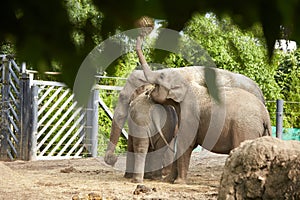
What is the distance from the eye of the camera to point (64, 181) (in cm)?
730

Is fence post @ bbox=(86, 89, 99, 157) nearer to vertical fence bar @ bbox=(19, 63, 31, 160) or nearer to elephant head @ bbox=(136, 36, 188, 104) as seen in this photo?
vertical fence bar @ bbox=(19, 63, 31, 160)

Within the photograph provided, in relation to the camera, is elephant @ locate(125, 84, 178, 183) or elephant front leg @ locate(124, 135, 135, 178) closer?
elephant @ locate(125, 84, 178, 183)

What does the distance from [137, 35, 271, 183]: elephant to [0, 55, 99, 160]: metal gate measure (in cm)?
305

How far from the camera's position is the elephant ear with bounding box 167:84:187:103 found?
7488 mm

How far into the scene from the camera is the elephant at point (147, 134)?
7.57m

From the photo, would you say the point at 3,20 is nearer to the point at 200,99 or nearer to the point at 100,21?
the point at 100,21

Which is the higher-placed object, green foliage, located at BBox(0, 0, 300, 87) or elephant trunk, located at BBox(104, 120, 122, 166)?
green foliage, located at BBox(0, 0, 300, 87)

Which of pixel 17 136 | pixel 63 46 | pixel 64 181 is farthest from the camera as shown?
pixel 17 136

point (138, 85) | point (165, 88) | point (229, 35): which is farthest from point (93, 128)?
point (229, 35)

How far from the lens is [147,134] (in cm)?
760

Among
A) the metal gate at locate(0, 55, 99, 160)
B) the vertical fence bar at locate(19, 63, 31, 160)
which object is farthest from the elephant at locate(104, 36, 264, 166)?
the vertical fence bar at locate(19, 63, 31, 160)

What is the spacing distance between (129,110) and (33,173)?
1.44m

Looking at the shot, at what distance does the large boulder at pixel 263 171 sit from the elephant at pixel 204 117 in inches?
113

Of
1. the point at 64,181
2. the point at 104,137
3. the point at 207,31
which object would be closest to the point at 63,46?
the point at 207,31
